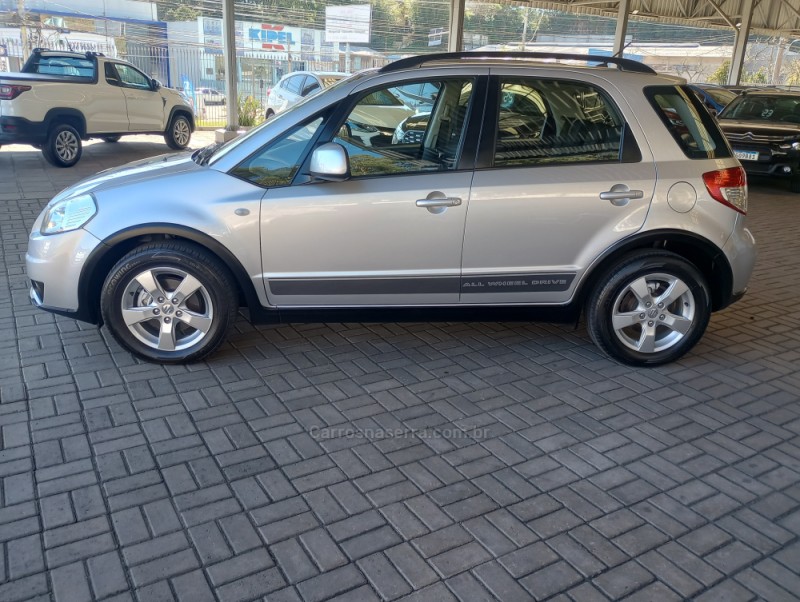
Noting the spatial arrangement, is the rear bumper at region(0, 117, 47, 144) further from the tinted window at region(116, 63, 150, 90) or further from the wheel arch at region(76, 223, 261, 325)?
the wheel arch at region(76, 223, 261, 325)

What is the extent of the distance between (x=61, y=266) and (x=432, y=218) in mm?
2220

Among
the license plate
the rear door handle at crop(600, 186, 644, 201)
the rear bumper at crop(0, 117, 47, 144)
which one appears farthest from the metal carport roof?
the rear door handle at crop(600, 186, 644, 201)

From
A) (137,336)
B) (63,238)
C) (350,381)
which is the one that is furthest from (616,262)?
(63,238)

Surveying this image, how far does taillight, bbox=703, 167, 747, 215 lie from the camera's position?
4.21 meters

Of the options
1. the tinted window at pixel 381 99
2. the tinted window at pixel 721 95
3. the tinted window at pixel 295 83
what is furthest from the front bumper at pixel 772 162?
the tinted window at pixel 295 83

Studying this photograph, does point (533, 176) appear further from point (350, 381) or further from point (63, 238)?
point (63, 238)

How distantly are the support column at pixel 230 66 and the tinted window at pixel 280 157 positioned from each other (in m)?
11.6

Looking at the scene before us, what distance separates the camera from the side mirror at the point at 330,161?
12.6ft

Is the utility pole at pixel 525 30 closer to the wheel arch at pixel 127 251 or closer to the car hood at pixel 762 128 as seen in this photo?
the car hood at pixel 762 128

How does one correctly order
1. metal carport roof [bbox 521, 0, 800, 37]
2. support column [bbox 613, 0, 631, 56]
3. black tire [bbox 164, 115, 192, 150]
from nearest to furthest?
black tire [bbox 164, 115, 192, 150] < support column [bbox 613, 0, 631, 56] < metal carport roof [bbox 521, 0, 800, 37]

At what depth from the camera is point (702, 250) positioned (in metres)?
4.32

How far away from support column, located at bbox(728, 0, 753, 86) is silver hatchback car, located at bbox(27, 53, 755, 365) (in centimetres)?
2218

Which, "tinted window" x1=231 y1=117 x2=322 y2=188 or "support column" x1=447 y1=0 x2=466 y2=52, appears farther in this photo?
"support column" x1=447 y1=0 x2=466 y2=52

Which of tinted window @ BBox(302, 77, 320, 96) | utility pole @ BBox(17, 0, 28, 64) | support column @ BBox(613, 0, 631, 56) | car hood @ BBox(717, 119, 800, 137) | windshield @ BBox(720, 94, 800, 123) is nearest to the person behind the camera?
car hood @ BBox(717, 119, 800, 137)
